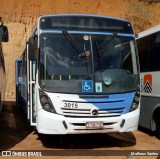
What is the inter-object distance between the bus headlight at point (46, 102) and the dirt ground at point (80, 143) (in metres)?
0.99

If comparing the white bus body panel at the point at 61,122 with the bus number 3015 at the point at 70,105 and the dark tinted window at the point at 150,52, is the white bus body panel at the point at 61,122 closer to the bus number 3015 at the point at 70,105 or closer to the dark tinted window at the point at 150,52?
the bus number 3015 at the point at 70,105

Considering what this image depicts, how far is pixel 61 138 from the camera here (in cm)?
986

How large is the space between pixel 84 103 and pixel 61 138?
2210 millimetres

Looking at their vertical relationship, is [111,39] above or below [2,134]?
above

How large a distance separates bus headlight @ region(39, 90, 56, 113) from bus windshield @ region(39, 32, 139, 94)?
0.53ft

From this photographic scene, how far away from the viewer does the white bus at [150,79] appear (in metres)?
9.92

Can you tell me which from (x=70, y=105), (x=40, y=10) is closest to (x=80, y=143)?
(x=70, y=105)

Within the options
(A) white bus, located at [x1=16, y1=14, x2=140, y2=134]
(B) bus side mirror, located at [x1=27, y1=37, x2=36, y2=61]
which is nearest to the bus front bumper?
(A) white bus, located at [x1=16, y1=14, x2=140, y2=134]

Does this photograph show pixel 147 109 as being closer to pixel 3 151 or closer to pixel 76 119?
pixel 76 119

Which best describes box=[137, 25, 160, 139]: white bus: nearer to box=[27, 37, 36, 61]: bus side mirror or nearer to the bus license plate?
the bus license plate

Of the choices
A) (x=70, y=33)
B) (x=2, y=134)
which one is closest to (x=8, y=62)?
(x=2, y=134)

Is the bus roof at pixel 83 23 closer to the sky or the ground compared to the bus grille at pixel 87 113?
closer to the sky

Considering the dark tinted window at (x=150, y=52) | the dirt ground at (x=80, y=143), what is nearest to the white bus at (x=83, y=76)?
the dirt ground at (x=80, y=143)

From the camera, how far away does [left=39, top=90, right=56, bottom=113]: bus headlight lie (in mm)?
7947
